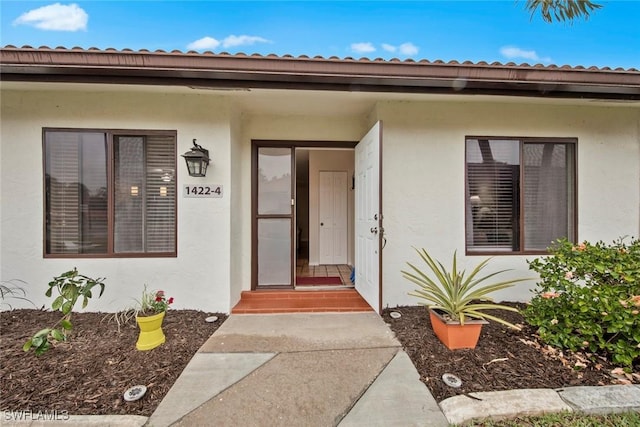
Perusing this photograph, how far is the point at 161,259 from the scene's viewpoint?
3.20 meters

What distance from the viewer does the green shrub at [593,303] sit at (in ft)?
6.79

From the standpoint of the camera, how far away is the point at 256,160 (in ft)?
13.0

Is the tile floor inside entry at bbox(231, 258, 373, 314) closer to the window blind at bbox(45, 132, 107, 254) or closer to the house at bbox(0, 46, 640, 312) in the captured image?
the house at bbox(0, 46, 640, 312)

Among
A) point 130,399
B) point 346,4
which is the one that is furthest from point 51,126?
point 346,4

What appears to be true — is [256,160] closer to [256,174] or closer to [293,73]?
[256,174]

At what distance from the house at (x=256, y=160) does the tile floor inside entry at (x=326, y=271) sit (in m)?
0.97

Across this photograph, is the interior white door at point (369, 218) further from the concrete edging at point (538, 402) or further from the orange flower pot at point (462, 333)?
the concrete edging at point (538, 402)

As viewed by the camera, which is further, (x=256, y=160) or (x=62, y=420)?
(x=256, y=160)

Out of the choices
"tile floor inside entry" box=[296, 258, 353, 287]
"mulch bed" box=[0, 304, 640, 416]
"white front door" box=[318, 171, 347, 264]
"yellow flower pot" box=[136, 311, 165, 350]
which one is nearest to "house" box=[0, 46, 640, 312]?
"mulch bed" box=[0, 304, 640, 416]

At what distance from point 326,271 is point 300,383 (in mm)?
3331

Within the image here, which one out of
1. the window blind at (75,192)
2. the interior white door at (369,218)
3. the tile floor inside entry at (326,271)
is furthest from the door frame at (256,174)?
the window blind at (75,192)

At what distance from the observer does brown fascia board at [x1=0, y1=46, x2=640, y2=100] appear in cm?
250

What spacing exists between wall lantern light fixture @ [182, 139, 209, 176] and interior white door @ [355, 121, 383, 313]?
2017mm
